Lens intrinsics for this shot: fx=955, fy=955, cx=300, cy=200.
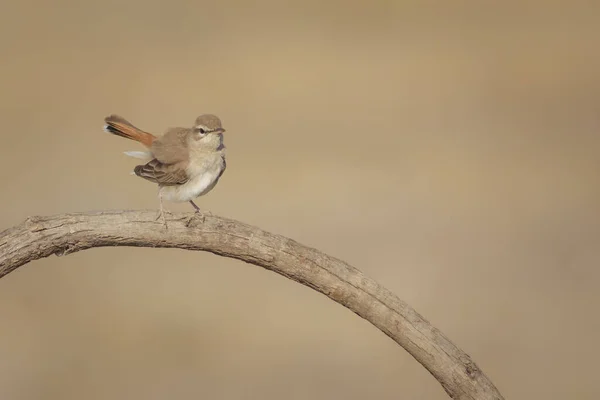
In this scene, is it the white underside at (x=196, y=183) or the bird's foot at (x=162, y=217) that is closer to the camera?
the bird's foot at (x=162, y=217)

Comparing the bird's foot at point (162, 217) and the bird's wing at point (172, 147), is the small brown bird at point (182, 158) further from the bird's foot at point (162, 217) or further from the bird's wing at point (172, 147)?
the bird's foot at point (162, 217)

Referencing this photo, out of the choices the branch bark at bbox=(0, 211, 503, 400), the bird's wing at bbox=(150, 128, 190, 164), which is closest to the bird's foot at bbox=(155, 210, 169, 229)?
the branch bark at bbox=(0, 211, 503, 400)

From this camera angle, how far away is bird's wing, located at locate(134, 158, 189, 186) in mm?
4363

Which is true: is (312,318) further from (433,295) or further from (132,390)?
(132,390)

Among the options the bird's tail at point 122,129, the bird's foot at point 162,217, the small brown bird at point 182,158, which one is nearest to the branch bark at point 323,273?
the bird's foot at point 162,217

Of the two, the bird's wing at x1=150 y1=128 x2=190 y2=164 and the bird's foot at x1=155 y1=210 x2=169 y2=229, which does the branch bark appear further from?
the bird's wing at x1=150 y1=128 x2=190 y2=164

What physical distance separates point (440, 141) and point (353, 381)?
2.79m

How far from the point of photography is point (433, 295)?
793 cm

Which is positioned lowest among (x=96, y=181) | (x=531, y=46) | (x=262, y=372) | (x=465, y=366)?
(x=465, y=366)

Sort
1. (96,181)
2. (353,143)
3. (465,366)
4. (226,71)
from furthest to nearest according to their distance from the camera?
Result: (226,71) → (353,143) → (96,181) → (465,366)

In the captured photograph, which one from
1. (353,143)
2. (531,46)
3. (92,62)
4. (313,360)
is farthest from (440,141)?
(92,62)

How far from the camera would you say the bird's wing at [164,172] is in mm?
4363

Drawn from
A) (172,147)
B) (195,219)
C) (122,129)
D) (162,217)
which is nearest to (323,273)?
(195,219)

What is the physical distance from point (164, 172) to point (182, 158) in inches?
4.1
